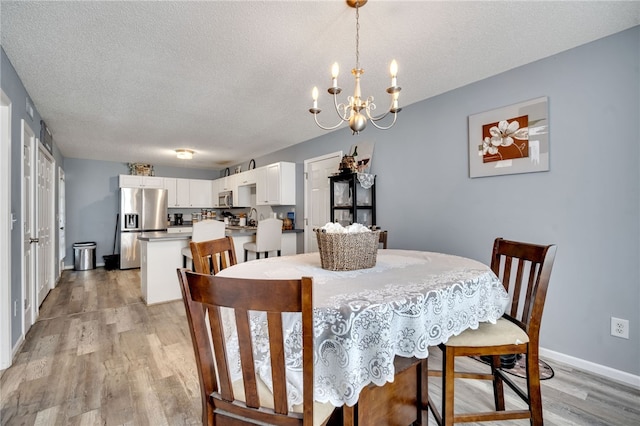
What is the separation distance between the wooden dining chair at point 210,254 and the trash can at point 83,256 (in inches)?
224

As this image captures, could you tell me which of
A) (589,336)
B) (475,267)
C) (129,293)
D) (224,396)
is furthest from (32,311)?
(589,336)

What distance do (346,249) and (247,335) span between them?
2.55ft

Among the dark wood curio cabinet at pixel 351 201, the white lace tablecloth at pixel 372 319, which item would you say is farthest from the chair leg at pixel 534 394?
the dark wood curio cabinet at pixel 351 201

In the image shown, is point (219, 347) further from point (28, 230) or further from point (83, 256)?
point (83, 256)

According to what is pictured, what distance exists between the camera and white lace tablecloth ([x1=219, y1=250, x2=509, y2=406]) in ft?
3.12

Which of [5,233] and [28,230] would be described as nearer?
[5,233]

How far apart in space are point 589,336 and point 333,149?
10.7 feet

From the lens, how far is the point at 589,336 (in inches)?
84.0

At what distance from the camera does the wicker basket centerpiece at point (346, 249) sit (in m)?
1.50

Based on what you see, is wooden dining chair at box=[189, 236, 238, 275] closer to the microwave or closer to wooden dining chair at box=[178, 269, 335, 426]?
wooden dining chair at box=[178, 269, 335, 426]

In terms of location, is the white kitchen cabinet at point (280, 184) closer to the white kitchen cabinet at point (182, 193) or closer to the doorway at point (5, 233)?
the white kitchen cabinet at point (182, 193)

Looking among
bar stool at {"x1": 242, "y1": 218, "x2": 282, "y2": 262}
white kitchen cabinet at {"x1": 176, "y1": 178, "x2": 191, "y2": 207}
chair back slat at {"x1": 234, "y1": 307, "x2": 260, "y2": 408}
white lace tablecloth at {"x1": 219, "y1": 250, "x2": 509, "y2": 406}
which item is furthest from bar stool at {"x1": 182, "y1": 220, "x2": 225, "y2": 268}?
white kitchen cabinet at {"x1": 176, "y1": 178, "x2": 191, "y2": 207}

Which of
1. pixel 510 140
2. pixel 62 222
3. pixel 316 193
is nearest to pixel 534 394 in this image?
pixel 510 140

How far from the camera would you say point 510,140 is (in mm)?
2486
